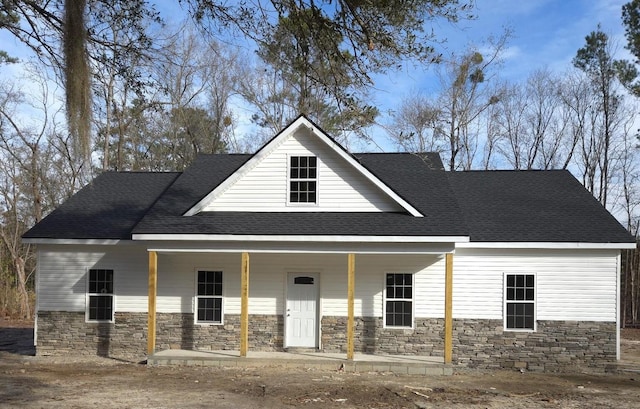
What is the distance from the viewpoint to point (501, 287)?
16234mm

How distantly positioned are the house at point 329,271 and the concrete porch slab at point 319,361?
0.48m

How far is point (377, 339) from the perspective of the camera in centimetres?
1656

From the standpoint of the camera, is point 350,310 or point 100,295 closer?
point 350,310

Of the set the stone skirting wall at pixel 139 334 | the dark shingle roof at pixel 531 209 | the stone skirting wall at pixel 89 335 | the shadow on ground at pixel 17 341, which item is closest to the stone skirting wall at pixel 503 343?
the dark shingle roof at pixel 531 209

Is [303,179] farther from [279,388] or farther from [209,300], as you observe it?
[279,388]

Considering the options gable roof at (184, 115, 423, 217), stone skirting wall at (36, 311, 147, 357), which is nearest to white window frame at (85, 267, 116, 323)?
stone skirting wall at (36, 311, 147, 357)

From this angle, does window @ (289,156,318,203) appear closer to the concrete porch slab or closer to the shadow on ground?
the concrete porch slab

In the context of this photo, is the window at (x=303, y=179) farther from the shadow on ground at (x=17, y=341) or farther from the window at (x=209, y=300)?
the shadow on ground at (x=17, y=341)

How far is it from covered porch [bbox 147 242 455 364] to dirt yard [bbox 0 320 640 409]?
2.02 ft

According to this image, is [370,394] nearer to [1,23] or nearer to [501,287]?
[501,287]

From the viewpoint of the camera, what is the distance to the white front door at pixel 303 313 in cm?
1698

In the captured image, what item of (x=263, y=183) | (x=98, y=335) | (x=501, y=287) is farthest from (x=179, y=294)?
(x=501, y=287)

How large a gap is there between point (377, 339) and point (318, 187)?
4.03 meters

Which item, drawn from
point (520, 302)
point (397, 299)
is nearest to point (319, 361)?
point (397, 299)
